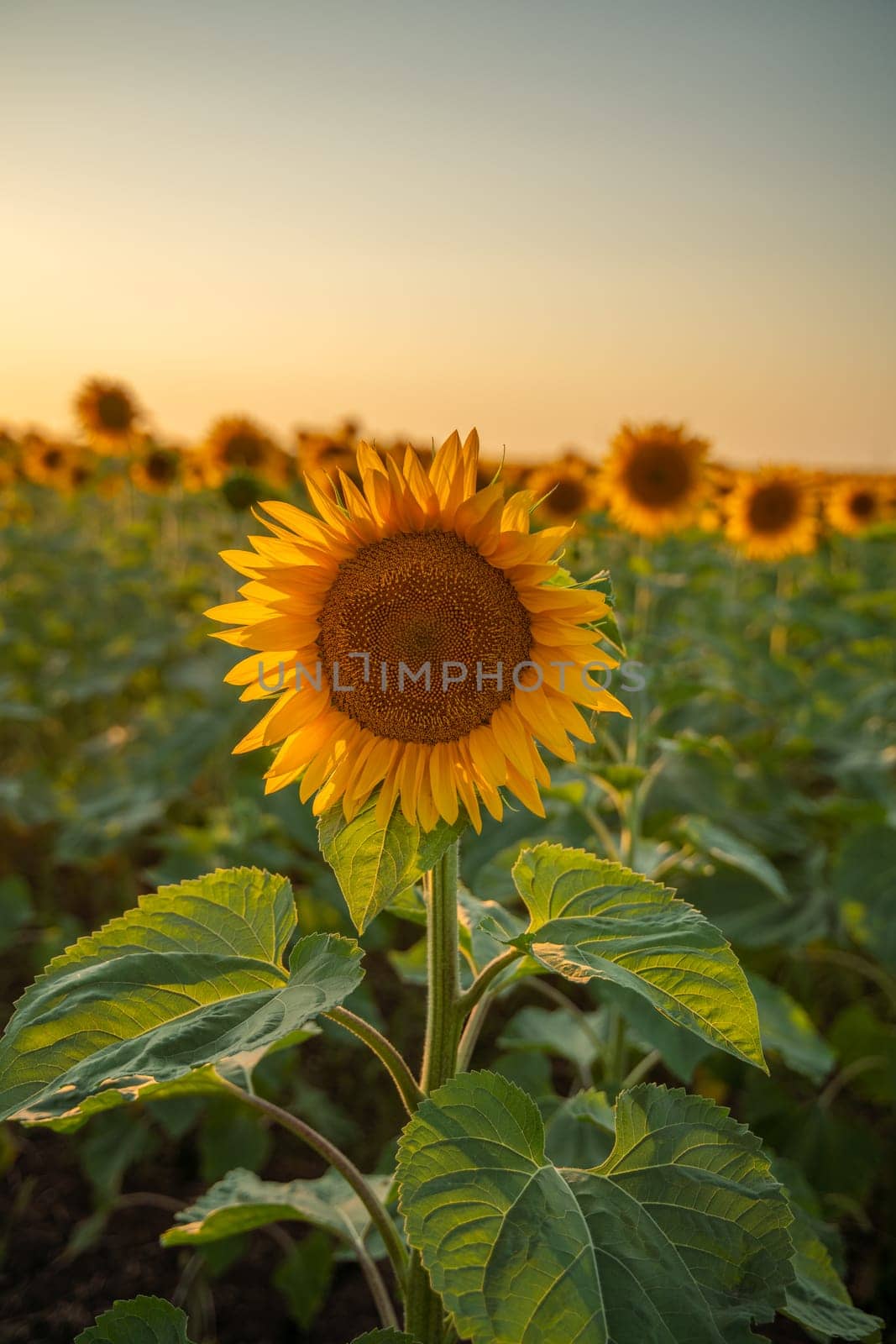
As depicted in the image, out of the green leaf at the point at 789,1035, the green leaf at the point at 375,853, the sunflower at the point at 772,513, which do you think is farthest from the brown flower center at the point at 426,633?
the sunflower at the point at 772,513

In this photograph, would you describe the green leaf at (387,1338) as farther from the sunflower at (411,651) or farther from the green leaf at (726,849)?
the green leaf at (726,849)

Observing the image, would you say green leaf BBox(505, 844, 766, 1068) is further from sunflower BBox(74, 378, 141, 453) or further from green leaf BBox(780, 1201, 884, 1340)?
sunflower BBox(74, 378, 141, 453)

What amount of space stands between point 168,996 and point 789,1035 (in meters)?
1.64

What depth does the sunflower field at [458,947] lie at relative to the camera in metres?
1.18

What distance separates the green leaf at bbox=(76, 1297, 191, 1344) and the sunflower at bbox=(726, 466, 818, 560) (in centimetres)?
605

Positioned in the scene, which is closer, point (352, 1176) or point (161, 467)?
point (352, 1176)

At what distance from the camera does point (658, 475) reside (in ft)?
18.3

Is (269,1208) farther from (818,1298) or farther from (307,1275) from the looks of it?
(307,1275)

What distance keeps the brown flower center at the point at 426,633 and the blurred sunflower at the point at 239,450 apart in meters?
6.29

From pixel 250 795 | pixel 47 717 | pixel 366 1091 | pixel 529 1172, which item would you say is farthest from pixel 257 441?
pixel 529 1172

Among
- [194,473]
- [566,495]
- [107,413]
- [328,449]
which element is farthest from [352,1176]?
[107,413]

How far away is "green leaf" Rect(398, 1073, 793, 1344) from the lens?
106 centimetres

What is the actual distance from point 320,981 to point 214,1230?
1.95 ft

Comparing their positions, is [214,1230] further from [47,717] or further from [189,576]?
[189,576]
